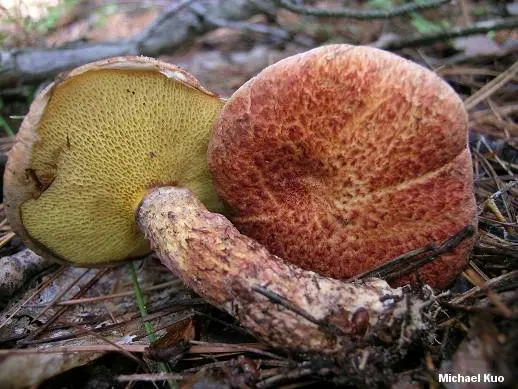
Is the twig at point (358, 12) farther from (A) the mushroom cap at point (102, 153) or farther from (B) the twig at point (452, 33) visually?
(A) the mushroom cap at point (102, 153)

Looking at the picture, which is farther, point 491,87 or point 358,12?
point 358,12

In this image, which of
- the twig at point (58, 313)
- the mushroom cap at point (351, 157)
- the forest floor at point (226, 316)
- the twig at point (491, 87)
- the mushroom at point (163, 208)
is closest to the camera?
the forest floor at point (226, 316)

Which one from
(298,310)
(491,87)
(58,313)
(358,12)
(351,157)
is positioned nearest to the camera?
(298,310)

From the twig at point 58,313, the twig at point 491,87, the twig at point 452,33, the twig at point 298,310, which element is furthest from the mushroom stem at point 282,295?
the twig at point 452,33

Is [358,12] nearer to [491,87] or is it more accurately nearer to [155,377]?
[491,87]


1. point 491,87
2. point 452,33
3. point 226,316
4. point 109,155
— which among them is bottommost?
point 226,316

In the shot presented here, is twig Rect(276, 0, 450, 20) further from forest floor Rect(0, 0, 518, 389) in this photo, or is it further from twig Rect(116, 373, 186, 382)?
twig Rect(116, 373, 186, 382)

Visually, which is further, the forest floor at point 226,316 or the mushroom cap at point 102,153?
the mushroom cap at point 102,153

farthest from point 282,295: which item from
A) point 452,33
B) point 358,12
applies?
point 452,33
